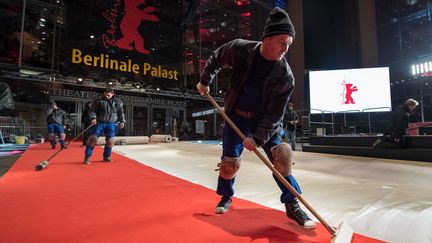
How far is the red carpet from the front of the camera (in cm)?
143

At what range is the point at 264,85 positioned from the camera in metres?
1.77

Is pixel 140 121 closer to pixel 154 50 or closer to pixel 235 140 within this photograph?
pixel 154 50

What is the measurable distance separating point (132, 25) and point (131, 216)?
1095 centimetres

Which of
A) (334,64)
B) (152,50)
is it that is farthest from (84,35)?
(334,64)

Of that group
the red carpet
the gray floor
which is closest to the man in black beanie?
the red carpet

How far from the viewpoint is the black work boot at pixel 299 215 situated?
5.19 ft

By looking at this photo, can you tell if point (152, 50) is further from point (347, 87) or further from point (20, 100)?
point (347, 87)

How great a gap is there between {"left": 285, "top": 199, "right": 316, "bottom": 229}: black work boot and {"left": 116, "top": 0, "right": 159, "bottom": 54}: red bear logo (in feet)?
34.9

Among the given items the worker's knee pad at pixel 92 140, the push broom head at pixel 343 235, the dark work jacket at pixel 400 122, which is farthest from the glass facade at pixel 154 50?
the push broom head at pixel 343 235

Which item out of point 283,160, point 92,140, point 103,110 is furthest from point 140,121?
point 283,160

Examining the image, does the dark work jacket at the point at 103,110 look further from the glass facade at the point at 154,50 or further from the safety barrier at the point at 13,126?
the safety barrier at the point at 13,126

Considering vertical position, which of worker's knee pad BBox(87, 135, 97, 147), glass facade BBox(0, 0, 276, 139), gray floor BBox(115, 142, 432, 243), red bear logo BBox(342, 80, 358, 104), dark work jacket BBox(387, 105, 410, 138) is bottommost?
gray floor BBox(115, 142, 432, 243)

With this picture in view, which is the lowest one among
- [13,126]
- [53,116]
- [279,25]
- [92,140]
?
[92,140]

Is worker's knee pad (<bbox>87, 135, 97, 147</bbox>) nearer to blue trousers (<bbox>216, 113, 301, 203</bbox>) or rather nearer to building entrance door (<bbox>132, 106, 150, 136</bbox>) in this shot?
blue trousers (<bbox>216, 113, 301, 203</bbox>)
